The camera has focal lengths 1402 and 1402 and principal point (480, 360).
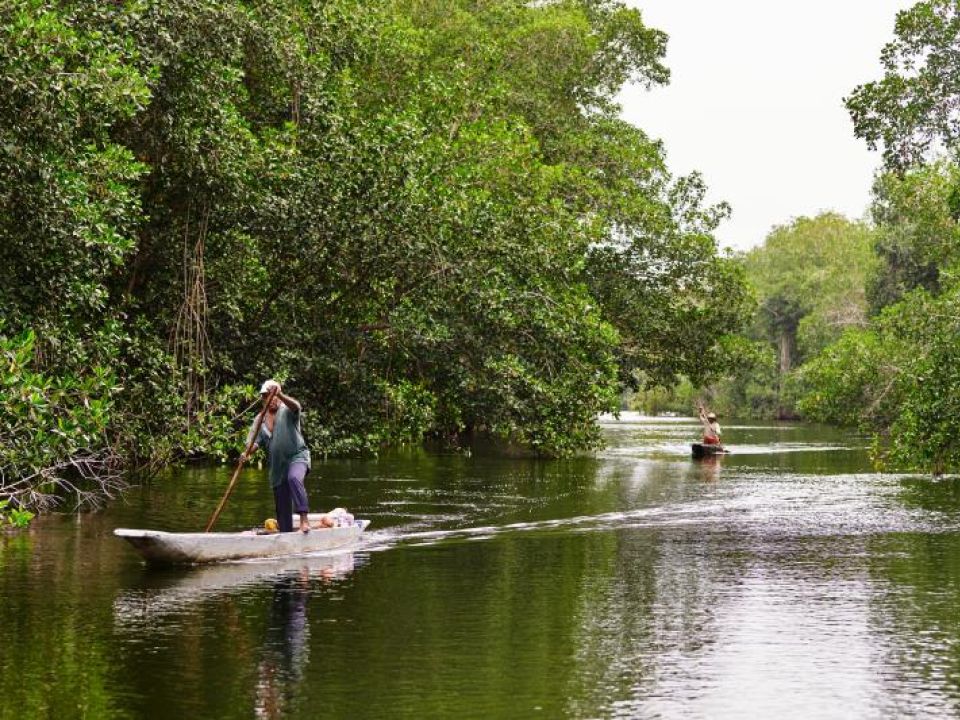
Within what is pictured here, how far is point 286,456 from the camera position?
17625 mm

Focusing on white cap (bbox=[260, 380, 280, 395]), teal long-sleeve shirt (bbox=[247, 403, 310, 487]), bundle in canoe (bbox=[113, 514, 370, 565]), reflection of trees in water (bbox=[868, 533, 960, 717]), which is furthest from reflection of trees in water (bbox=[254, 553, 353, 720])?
reflection of trees in water (bbox=[868, 533, 960, 717])

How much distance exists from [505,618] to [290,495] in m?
5.47

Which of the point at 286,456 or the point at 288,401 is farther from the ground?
the point at 288,401

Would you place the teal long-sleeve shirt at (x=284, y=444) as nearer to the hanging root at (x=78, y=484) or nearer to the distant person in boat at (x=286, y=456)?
the distant person in boat at (x=286, y=456)

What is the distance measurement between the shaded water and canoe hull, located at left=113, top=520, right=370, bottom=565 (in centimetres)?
25

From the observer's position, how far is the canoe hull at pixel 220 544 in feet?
52.5

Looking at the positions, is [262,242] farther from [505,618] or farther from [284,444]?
[505,618]

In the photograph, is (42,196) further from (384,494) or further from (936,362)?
(936,362)

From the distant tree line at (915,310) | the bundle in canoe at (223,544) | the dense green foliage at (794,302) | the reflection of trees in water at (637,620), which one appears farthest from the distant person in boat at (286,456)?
the dense green foliage at (794,302)

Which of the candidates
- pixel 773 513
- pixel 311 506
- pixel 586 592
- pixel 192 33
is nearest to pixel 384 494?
pixel 311 506

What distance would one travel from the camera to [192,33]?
22922 millimetres

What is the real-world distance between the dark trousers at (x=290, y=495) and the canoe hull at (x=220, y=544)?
29cm

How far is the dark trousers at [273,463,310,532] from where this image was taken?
58.0 feet

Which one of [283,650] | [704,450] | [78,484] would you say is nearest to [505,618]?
[283,650]
